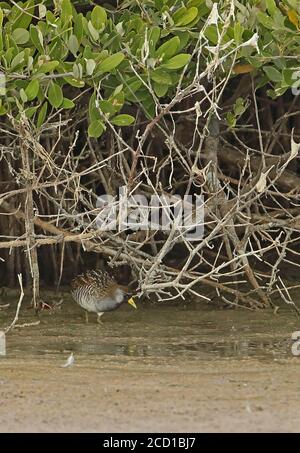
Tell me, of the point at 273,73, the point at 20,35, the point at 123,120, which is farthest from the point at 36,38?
the point at 273,73

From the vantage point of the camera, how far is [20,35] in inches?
245

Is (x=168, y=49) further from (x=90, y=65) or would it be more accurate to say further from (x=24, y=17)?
(x=24, y=17)

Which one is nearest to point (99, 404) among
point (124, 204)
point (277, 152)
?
point (124, 204)

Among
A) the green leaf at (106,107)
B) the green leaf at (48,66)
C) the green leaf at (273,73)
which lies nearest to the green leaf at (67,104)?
the green leaf at (106,107)

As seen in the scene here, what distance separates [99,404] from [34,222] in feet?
8.24

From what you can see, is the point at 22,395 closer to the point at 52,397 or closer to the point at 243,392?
the point at 52,397

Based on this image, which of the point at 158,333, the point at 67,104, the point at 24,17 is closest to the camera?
the point at 24,17

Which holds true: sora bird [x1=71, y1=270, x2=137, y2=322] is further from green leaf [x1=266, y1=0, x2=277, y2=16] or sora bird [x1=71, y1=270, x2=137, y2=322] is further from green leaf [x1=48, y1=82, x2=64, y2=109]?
green leaf [x1=266, y1=0, x2=277, y2=16]

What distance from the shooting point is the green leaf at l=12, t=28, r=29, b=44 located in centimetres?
621

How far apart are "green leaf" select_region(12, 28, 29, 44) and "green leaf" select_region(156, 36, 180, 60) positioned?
0.68m

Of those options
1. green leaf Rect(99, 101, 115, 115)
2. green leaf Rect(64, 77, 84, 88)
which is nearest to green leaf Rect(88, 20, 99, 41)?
green leaf Rect(64, 77, 84, 88)

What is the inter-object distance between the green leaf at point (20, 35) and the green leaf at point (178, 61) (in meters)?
0.72

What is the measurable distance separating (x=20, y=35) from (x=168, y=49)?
2.52ft

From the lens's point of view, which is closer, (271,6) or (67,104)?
(271,6)
